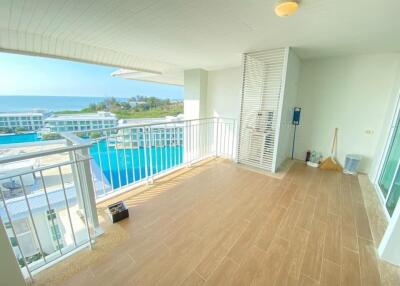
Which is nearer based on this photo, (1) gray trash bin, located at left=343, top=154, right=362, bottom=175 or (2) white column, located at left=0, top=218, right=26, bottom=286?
(2) white column, located at left=0, top=218, right=26, bottom=286

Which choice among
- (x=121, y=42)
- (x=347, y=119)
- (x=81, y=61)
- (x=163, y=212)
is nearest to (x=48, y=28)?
(x=121, y=42)

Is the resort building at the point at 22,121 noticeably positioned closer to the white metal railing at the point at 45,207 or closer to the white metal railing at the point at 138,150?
the white metal railing at the point at 45,207

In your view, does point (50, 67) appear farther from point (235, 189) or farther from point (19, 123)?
point (235, 189)

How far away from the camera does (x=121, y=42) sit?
288cm

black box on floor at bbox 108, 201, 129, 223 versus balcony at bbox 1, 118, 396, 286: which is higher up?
black box on floor at bbox 108, 201, 129, 223

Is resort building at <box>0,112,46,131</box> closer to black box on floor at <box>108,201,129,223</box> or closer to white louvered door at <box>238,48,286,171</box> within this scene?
black box on floor at <box>108,201,129,223</box>

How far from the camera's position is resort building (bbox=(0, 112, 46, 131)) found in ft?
11.1

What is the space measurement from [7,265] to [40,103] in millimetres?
6531

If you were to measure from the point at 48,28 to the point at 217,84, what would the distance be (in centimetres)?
385

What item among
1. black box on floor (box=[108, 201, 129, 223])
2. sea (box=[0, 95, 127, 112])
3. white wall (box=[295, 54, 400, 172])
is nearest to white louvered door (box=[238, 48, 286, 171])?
white wall (box=[295, 54, 400, 172])

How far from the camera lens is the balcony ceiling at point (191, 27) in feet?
5.65

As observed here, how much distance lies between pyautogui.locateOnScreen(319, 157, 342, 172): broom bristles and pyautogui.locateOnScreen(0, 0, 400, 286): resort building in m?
0.03

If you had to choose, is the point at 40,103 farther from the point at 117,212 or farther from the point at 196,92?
the point at 117,212

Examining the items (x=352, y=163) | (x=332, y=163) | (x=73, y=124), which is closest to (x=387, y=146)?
(x=352, y=163)
